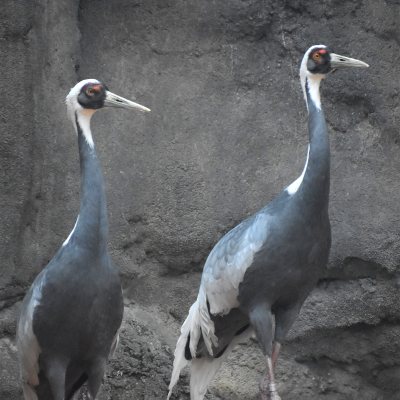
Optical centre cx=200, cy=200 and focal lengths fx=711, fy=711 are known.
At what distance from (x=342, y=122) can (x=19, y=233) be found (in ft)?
7.40

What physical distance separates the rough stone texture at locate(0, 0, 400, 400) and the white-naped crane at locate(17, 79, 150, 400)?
881 mm

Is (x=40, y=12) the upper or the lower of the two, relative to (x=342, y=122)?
upper

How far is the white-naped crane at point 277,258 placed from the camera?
360cm

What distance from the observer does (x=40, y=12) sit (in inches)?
177

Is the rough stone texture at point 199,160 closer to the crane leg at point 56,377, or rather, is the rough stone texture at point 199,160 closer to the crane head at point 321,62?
the crane head at point 321,62

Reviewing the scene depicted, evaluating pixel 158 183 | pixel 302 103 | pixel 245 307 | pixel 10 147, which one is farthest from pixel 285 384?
pixel 10 147

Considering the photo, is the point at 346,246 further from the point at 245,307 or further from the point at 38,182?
the point at 38,182

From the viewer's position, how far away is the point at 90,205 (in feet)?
11.9

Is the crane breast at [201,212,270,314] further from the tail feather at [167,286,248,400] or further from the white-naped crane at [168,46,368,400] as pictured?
the tail feather at [167,286,248,400]

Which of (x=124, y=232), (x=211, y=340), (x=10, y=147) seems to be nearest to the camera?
(x=211, y=340)

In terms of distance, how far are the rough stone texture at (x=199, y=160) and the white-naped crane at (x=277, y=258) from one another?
33.4 inches

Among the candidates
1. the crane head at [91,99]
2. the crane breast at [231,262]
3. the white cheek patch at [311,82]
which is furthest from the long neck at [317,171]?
the crane head at [91,99]

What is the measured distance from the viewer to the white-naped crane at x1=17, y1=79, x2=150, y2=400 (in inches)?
137

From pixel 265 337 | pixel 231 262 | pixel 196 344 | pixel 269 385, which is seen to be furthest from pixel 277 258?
pixel 196 344
